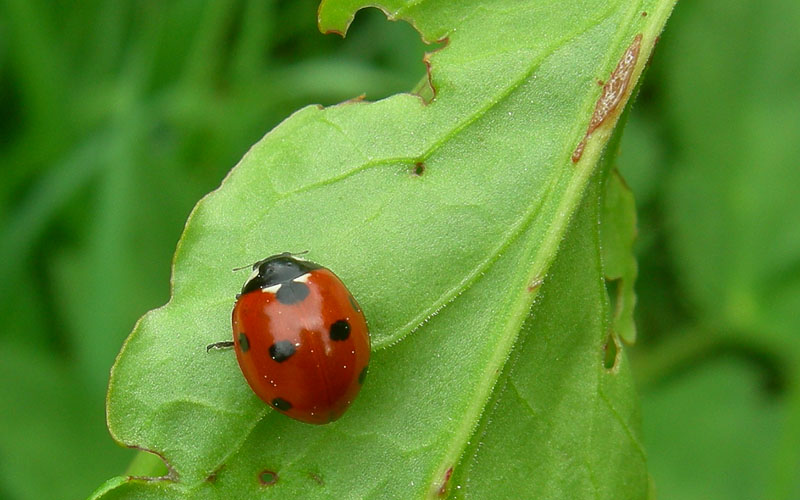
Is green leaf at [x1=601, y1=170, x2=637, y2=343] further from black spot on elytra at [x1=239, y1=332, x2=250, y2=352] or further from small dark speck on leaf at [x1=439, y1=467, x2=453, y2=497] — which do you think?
black spot on elytra at [x1=239, y1=332, x2=250, y2=352]

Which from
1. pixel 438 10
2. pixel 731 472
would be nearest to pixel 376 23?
pixel 438 10

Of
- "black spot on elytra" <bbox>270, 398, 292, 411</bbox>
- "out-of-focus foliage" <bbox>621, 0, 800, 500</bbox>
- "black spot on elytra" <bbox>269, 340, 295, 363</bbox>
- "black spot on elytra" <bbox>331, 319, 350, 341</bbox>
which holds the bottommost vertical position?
"out-of-focus foliage" <bbox>621, 0, 800, 500</bbox>

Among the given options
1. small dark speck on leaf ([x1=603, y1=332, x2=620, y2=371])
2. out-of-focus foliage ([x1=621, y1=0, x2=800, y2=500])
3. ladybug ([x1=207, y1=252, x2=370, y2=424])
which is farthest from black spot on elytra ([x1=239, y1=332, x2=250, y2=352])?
out-of-focus foliage ([x1=621, y1=0, x2=800, y2=500])

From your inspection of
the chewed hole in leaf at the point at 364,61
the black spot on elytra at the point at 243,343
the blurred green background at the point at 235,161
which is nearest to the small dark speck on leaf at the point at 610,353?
the black spot on elytra at the point at 243,343

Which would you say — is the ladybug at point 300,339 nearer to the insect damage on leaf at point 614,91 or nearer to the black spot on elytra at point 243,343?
the black spot on elytra at point 243,343

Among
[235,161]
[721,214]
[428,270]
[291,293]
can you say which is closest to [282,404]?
[291,293]

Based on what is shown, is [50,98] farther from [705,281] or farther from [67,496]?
[705,281]

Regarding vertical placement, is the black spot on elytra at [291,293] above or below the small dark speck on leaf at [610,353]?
above
